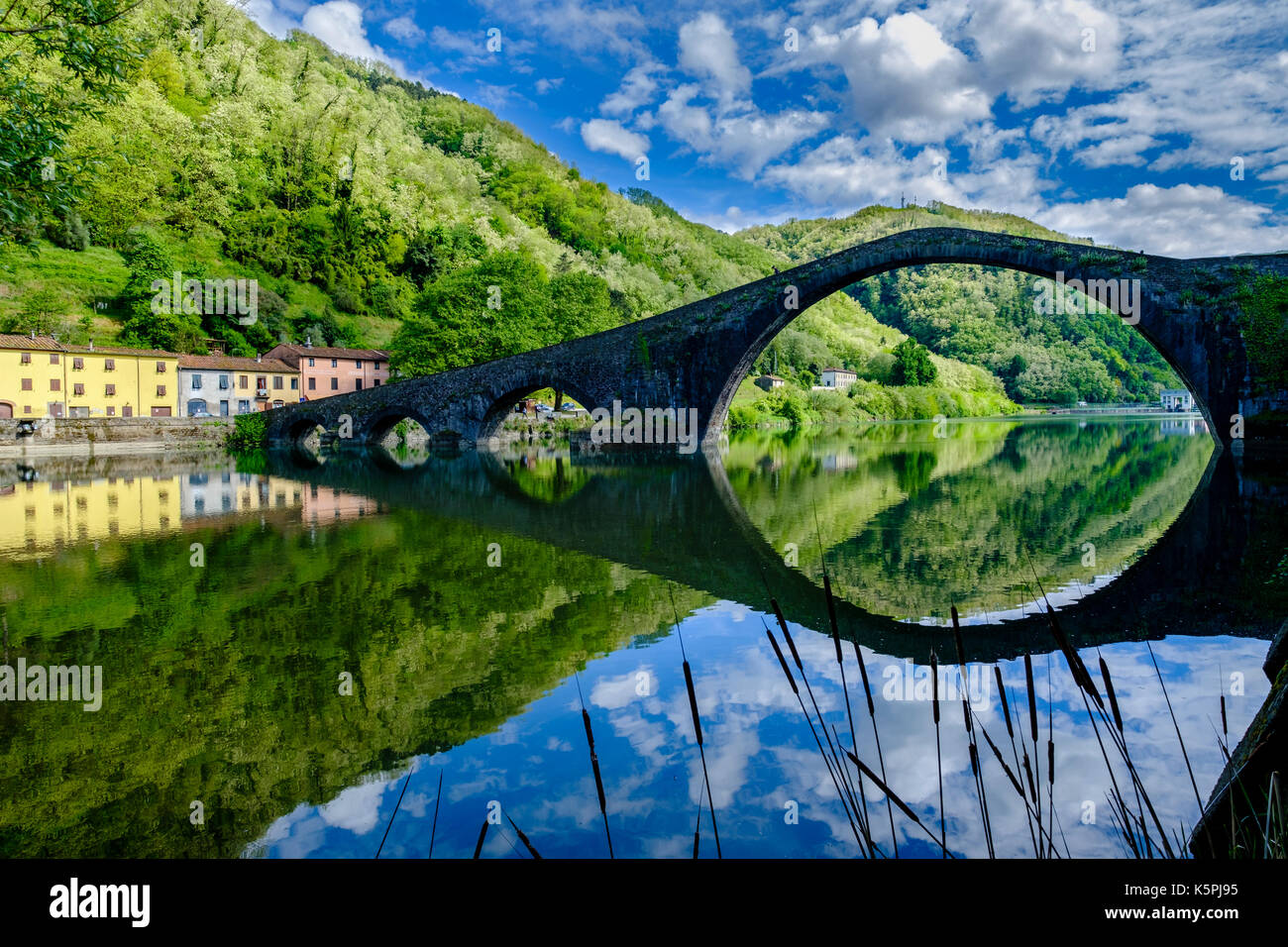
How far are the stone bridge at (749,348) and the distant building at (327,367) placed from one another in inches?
481

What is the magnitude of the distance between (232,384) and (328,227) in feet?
93.8

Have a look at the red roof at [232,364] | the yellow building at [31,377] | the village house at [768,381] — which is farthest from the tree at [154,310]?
the village house at [768,381]

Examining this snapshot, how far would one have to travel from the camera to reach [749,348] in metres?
32.4

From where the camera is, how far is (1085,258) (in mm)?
25609

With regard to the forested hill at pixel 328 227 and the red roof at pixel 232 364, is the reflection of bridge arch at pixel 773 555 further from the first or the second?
the red roof at pixel 232 364

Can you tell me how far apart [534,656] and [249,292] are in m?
68.1

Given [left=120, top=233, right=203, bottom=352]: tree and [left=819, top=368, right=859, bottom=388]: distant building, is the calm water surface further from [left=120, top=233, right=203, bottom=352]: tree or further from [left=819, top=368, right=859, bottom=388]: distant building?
[left=819, top=368, right=859, bottom=388]: distant building

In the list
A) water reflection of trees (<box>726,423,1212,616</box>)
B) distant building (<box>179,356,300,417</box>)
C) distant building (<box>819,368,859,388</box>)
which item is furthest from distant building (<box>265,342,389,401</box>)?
distant building (<box>819,368,859,388</box>)

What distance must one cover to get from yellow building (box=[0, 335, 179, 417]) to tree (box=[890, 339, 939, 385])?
7308 centimetres

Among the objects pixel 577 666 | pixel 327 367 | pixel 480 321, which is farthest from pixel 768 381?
pixel 577 666

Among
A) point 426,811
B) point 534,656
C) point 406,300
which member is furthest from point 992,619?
point 406,300

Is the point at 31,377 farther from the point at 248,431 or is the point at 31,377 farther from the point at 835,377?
the point at 835,377

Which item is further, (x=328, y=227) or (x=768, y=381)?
(x=768, y=381)
